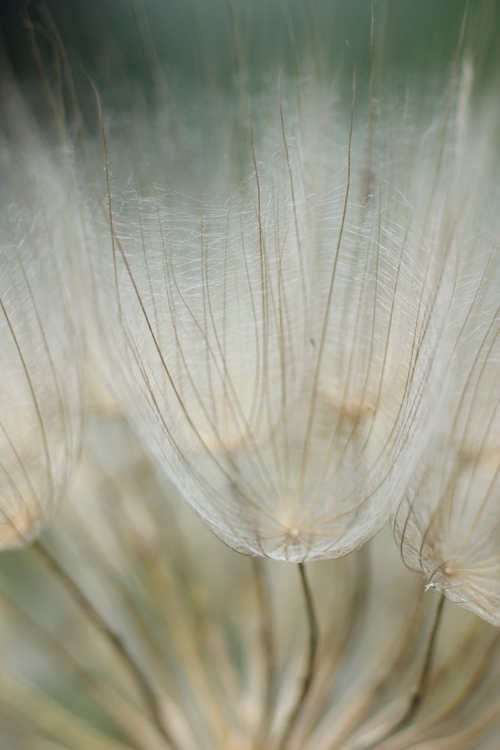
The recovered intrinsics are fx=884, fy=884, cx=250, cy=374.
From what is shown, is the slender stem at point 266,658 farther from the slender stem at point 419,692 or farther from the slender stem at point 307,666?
the slender stem at point 419,692

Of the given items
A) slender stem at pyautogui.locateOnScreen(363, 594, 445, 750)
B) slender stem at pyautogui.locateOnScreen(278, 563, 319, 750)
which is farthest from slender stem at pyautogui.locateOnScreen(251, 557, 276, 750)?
slender stem at pyautogui.locateOnScreen(363, 594, 445, 750)

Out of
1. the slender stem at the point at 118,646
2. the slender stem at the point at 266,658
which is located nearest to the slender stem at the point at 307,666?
the slender stem at the point at 266,658

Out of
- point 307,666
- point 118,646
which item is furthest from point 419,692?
point 118,646

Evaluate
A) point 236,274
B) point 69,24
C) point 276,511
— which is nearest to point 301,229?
point 236,274

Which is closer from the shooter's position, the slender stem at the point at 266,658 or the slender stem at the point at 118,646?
the slender stem at the point at 118,646

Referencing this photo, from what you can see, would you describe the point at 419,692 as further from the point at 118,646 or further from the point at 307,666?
the point at 118,646

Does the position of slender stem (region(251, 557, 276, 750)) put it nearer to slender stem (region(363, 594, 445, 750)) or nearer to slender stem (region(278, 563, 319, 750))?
slender stem (region(278, 563, 319, 750))
